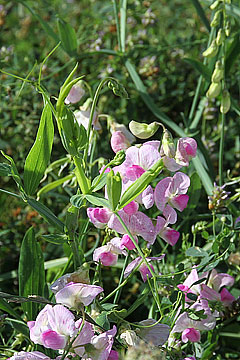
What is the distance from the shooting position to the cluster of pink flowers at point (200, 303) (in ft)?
2.42

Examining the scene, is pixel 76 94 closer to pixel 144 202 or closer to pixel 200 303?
pixel 144 202

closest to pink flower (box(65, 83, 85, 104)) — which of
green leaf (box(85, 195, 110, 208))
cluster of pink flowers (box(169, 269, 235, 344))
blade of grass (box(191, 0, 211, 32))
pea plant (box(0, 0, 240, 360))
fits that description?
pea plant (box(0, 0, 240, 360))

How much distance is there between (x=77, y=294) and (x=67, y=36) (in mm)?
718

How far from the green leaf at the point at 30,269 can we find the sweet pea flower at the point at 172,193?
0.85 ft

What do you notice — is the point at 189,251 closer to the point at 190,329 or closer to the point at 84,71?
the point at 190,329

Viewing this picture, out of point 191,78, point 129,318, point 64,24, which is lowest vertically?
point 129,318

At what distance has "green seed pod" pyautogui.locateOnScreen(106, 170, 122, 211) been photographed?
25.0 inches

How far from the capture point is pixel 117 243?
0.71m

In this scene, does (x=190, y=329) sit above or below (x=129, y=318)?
above

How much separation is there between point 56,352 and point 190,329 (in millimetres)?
193

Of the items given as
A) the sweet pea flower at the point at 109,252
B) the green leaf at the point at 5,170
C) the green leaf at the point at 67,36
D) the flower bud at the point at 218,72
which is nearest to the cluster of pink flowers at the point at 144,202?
the sweet pea flower at the point at 109,252

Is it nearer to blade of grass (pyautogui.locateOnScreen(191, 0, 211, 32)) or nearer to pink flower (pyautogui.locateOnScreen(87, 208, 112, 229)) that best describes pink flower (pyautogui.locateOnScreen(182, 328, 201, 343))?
pink flower (pyautogui.locateOnScreen(87, 208, 112, 229))

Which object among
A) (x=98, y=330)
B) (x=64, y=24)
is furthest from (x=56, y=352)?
(x=64, y=24)

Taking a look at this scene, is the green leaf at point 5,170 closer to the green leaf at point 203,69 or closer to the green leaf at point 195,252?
the green leaf at point 195,252
